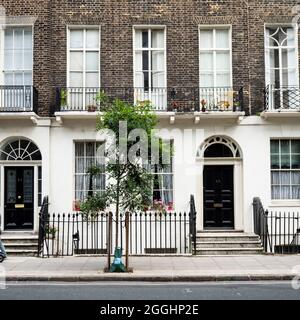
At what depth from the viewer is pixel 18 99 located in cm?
1948

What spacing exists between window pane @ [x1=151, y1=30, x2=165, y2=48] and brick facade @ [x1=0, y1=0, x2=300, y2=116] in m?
0.39

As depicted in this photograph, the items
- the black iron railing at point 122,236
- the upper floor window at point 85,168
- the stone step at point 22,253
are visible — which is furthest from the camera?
the upper floor window at point 85,168

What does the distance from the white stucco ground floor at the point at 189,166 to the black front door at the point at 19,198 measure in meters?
0.03

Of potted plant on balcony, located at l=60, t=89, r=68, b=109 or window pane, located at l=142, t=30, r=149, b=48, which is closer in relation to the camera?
potted plant on balcony, located at l=60, t=89, r=68, b=109

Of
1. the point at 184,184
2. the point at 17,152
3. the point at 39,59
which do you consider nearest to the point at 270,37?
the point at 184,184

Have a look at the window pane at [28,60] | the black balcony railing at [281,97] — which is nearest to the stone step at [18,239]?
the window pane at [28,60]

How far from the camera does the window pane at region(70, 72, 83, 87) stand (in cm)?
1998

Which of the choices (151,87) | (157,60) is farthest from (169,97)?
(157,60)

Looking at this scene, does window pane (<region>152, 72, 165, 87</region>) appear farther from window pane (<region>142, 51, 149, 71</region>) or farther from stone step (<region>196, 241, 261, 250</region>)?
stone step (<region>196, 241, 261, 250</region>)

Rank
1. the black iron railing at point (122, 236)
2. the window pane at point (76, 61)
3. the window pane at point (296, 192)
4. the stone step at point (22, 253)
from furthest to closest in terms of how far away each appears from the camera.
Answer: the window pane at point (76, 61) → the window pane at point (296, 192) → the black iron railing at point (122, 236) → the stone step at point (22, 253)

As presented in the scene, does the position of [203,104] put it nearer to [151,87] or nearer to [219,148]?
[219,148]

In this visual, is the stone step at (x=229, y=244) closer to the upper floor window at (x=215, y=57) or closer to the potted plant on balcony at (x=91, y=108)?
the upper floor window at (x=215, y=57)

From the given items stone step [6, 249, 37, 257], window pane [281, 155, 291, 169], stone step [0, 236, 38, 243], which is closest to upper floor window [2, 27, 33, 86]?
stone step [0, 236, 38, 243]

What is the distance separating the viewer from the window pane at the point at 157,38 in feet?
66.3
